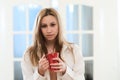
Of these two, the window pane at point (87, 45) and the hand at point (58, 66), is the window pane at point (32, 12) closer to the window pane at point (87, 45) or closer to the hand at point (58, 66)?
the window pane at point (87, 45)

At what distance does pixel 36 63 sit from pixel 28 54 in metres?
0.09

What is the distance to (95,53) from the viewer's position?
270 cm

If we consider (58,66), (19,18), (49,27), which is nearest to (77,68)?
(58,66)

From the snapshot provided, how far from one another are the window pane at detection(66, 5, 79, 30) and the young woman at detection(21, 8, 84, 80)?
1.08m

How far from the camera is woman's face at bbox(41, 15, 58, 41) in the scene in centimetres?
151

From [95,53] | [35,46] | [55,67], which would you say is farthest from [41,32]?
[95,53]

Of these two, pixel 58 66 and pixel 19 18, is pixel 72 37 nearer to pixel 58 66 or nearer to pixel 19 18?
pixel 19 18

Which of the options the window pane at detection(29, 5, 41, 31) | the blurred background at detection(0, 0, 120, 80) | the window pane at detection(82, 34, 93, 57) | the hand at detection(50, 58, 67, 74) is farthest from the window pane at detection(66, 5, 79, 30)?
the hand at detection(50, 58, 67, 74)

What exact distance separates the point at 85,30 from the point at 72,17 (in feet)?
0.63

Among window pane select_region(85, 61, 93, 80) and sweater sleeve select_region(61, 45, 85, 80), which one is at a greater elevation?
sweater sleeve select_region(61, 45, 85, 80)

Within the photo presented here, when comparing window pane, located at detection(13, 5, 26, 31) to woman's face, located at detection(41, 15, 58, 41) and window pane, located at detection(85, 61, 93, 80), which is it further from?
woman's face, located at detection(41, 15, 58, 41)
